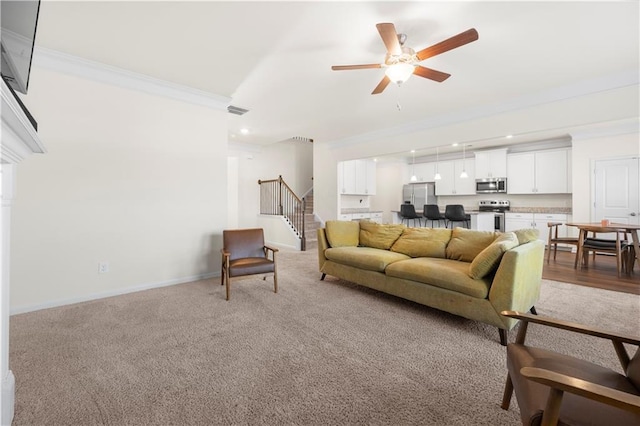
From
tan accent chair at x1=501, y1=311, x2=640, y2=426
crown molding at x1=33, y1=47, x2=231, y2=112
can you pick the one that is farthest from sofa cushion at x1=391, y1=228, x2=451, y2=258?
crown molding at x1=33, y1=47, x2=231, y2=112

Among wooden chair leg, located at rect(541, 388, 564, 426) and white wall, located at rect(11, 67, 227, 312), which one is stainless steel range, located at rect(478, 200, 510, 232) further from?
wooden chair leg, located at rect(541, 388, 564, 426)

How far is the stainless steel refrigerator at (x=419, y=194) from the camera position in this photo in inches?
349

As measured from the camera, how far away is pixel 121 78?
3430mm

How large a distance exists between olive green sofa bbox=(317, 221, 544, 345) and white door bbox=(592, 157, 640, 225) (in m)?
4.92

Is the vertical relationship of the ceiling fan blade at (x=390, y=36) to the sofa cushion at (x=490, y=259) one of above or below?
above

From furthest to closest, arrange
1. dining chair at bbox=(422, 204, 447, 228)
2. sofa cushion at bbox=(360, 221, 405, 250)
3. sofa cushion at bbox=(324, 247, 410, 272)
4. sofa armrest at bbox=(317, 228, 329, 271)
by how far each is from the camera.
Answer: dining chair at bbox=(422, 204, 447, 228), sofa armrest at bbox=(317, 228, 329, 271), sofa cushion at bbox=(360, 221, 405, 250), sofa cushion at bbox=(324, 247, 410, 272)

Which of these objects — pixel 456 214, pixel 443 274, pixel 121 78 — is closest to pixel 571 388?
pixel 443 274

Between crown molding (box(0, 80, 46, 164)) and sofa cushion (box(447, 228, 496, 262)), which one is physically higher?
crown molding (box(0, 80, 46, 164))

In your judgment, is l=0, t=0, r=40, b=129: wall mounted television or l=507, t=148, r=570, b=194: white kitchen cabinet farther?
l=507, t=148, r=570, b=194: white kitchen cabinet

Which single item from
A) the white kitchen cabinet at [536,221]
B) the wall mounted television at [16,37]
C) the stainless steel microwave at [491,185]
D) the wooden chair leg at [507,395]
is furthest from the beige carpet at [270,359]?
the stainless steel microwave at [491,185]

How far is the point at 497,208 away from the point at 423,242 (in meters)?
5.39

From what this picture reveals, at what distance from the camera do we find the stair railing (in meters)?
7.17

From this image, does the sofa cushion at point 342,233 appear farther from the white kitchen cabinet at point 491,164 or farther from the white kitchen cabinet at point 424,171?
the white kitchen cabinet at point 424,171

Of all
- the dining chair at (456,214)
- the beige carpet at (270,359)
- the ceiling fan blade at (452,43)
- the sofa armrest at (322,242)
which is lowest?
the beige carpet at (270,359)
